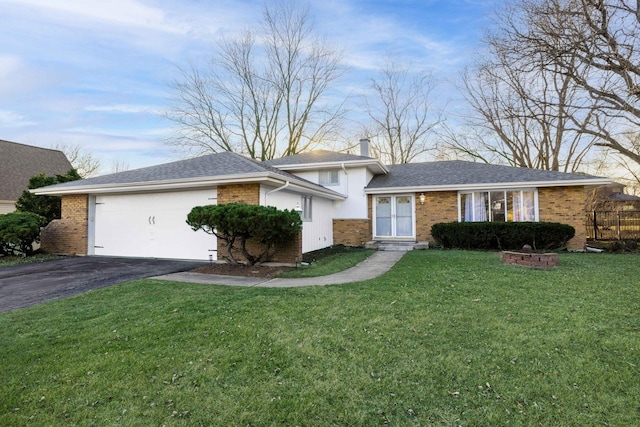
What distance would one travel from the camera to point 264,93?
26906 mm

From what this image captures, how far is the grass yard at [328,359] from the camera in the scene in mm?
2369

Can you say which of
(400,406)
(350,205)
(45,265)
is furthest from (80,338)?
(350,205)

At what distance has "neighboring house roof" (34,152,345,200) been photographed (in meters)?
9.09

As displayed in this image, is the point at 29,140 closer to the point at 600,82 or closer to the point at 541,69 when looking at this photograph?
the point at 541,69

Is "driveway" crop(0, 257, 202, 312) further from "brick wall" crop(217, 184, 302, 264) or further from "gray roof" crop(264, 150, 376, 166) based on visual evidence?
"gray roof" crop(264, 150, 376, 166)

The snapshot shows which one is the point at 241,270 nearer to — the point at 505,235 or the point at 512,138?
the point at 505,235

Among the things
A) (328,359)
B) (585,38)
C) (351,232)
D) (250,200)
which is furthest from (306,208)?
(585,38)

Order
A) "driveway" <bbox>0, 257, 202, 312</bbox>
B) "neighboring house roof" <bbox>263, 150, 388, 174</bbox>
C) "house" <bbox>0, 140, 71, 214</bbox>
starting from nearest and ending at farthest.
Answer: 1. "driveway" <bbox>0, 257, 202, 312</bbox>
2. "neighboring house roof" <bbox>263, 150, 388, 174</bbox>
3. "house" <bbox>0, 140, 71, 214</bbox>

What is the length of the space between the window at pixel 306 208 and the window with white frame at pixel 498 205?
6.53m

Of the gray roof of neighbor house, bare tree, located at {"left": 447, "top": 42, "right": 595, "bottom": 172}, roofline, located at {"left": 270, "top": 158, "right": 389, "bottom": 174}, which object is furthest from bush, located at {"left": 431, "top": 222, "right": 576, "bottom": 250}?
the gray roof of neighbor house

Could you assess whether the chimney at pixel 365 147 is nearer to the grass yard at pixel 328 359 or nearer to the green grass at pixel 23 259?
the grass yard at pixel 328 359

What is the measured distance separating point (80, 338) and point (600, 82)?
14528mm

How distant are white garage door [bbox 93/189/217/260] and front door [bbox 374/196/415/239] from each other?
774cm

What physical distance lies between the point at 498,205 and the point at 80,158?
120 ft
